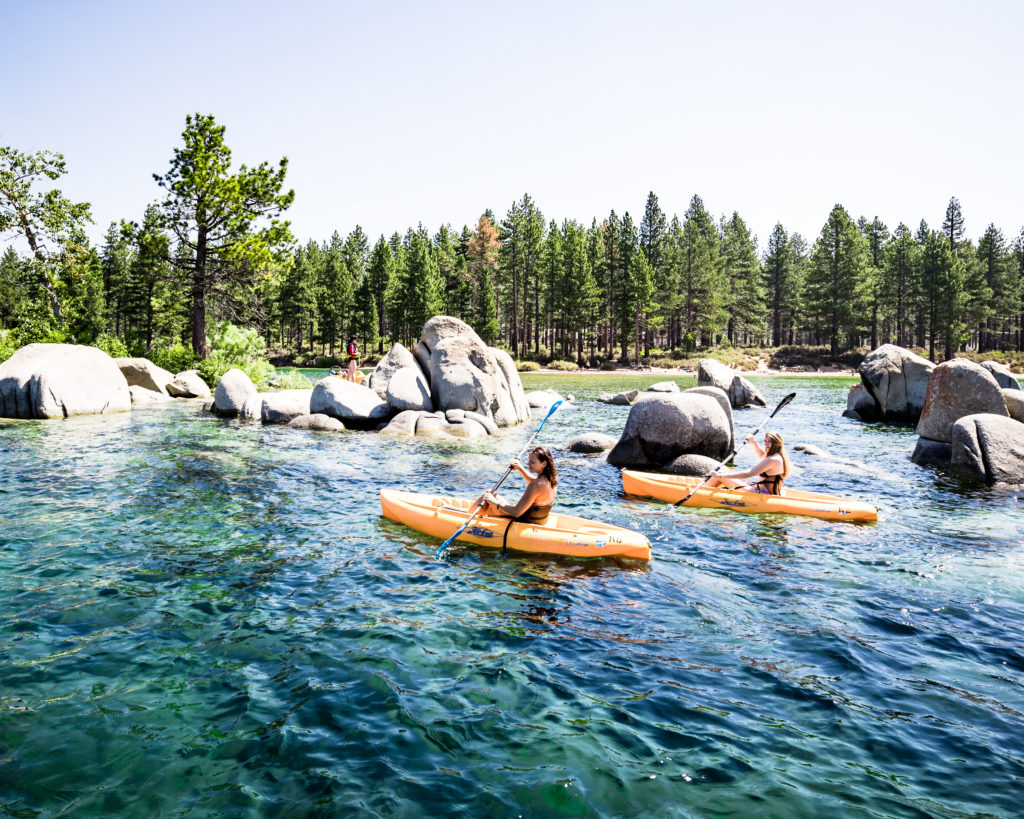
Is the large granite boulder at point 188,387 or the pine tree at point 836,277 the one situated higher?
the pine tree at point 836,277

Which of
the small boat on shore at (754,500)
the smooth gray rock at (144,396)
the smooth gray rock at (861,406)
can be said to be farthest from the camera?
the smooth gray rock at (861,406)

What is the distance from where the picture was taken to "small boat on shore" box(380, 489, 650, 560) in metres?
7.99

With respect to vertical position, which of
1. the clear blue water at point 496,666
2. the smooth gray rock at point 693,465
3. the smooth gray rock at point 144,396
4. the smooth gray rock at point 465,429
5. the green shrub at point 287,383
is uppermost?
the green shrub at point 287,383

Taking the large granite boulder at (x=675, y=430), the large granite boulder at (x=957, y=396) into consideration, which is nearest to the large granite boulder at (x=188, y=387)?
the large granite boulder at (x=675, y=430)

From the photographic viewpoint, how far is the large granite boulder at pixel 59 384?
1894cm

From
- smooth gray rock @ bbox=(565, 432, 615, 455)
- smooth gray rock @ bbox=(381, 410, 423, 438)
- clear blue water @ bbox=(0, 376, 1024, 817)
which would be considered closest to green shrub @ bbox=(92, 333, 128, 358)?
smooth gray rock @ bbox=(381, 410, 423, 438)

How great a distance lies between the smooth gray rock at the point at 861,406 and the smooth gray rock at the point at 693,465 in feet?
46.2

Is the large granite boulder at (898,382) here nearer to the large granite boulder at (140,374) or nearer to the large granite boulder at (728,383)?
the large granite boulder at (728,383)

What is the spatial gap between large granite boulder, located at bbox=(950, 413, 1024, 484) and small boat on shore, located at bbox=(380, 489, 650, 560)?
8.98 meters

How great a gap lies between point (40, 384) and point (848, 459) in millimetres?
23270

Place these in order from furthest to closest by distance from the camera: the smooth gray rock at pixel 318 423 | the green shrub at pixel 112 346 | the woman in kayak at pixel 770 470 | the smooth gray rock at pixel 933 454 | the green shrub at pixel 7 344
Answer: the green shrub at pixel 112 346, the green shrub at pixel 7 344, the smooth gray rock at pixel 318 423, the smooth gray rock at pixel 933 454, the woman in kayak at pixel 770 470

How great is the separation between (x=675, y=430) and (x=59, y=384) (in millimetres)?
18877

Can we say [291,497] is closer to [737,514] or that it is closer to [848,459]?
[737,514]

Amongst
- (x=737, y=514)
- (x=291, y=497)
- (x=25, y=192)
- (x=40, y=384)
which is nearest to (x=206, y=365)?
(x=40, y=384)
